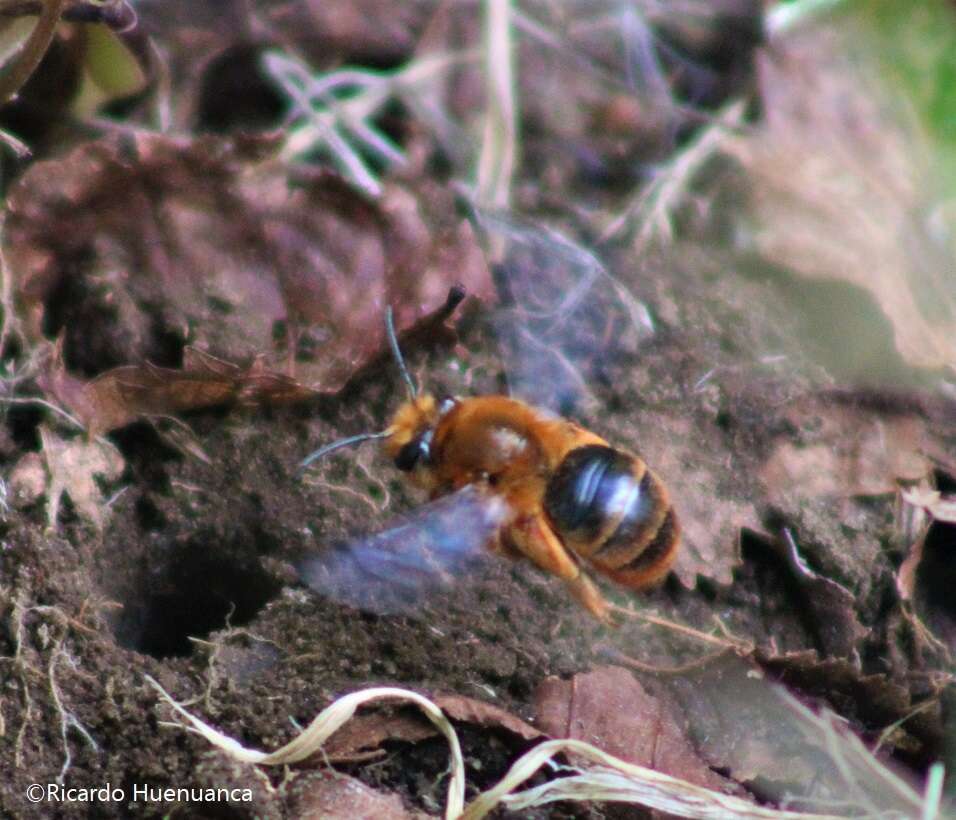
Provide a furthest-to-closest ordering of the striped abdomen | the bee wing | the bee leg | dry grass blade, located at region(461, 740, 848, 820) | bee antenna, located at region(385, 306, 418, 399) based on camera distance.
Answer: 1. bee antenna, located at region(385, 306, 418, 399)
2. the bee leg
3. the striped abdomen
4. the bee wing
5. dry grass blade, located at region(461, 740, 848, 820)

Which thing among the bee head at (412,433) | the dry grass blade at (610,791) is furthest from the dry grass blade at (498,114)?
the dry grass blade at (610,791)

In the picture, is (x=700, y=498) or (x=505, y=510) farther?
(x=700, y=498)

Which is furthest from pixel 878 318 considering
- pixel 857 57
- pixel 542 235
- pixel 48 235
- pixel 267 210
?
pixel 48 235

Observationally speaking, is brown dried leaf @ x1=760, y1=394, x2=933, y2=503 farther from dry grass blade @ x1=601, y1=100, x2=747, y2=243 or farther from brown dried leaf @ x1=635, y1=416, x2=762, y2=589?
dry grass blade @ x1=601, y1=100, x2=747, y2=243

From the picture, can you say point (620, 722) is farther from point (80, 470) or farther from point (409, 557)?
point (80, 470)

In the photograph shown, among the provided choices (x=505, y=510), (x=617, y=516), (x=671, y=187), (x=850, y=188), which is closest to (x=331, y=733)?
(x=505, y=510)

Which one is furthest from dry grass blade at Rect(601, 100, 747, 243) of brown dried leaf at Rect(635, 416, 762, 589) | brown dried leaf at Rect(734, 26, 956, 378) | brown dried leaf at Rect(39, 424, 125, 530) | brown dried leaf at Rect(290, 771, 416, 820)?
brown dried leaf at Rect(290, 771, 416, 820)

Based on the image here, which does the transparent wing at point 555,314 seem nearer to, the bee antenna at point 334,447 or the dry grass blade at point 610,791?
the bee antenna at point 334,447
